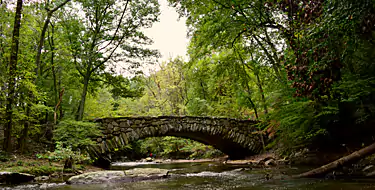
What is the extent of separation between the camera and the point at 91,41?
10.3 m

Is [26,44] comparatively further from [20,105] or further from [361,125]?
[361,125]

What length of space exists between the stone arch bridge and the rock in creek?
8.85 ft

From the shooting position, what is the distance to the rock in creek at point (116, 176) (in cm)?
540

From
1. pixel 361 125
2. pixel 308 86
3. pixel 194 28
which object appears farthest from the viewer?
pixel 194 28

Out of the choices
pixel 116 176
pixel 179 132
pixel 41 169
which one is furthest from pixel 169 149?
pixel 116 176

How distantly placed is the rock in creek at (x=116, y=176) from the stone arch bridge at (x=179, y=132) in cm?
270

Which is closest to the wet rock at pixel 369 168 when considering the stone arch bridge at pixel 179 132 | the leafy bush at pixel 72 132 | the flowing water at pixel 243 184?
the flowing water at pixel 243 184

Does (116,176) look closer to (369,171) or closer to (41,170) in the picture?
(41,170)

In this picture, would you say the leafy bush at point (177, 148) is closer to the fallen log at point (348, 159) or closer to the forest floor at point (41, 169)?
the forest floor at point (41, 169)

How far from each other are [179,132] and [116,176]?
15.1 feet

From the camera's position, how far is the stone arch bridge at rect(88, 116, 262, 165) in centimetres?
876

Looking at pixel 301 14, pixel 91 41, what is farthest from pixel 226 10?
pixel 91 41

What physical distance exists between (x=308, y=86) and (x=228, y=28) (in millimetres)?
3080

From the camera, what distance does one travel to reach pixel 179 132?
403 inches
